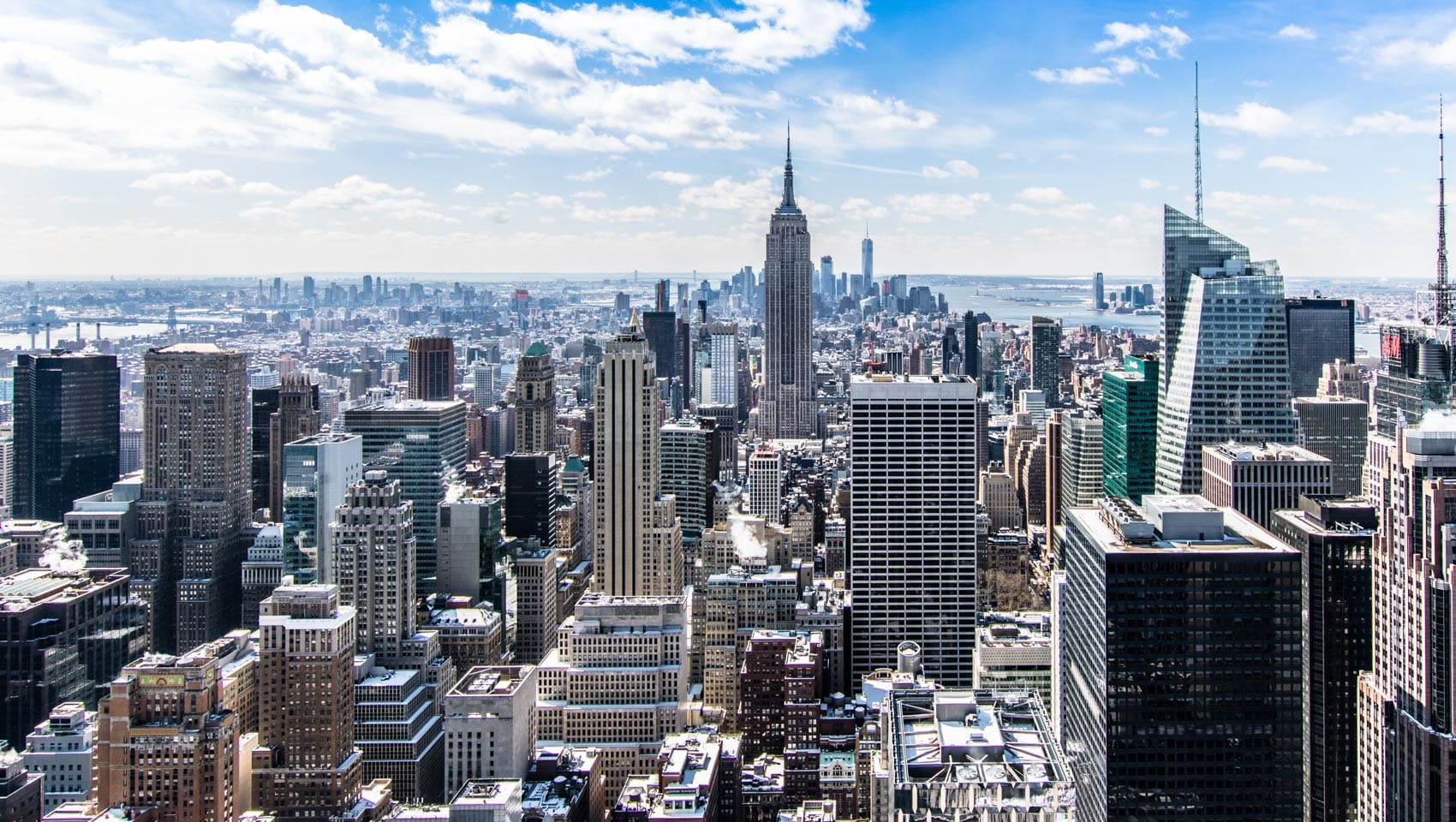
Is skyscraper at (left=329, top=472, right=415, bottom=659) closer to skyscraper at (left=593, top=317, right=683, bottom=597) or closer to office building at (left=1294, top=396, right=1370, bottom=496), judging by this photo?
skyscraper at (left=593, top=317, right=683, bottom=597)

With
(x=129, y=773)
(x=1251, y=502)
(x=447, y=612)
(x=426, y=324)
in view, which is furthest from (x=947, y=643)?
(x=426, y=324)

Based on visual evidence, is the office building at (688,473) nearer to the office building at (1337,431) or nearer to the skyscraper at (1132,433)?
Result: the skyscraper at (1132,433)

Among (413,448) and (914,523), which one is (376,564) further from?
(914,523)

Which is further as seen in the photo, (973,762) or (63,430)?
(63,430)

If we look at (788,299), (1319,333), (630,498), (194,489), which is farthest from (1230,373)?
(788,299)

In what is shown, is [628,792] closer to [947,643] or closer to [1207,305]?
[947,643]

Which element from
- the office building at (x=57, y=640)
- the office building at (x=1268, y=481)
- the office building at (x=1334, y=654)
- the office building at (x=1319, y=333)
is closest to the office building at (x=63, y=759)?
the office building at (x=57, y=640)

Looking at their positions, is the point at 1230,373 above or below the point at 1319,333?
below
